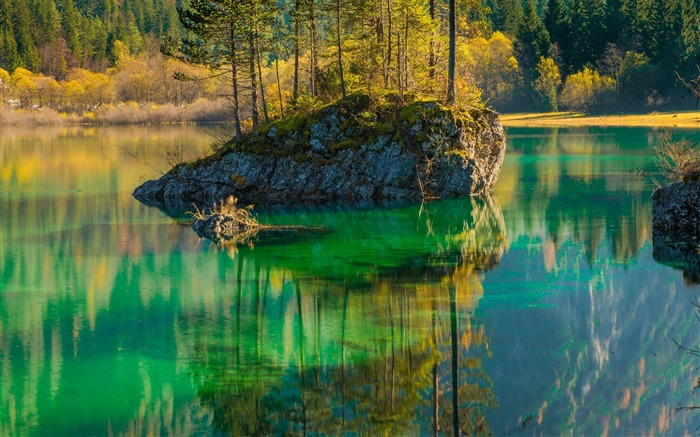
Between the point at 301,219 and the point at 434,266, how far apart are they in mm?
11016

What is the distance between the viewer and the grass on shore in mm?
82438

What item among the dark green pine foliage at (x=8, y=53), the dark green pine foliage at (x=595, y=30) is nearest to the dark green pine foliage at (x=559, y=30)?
the dark green pine foliage at (x=595, y=30)

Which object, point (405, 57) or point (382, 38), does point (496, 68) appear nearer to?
point (382, 38)

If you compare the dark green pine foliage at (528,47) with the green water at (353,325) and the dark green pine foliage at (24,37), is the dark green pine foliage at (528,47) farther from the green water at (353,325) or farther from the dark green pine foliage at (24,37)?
the dark green pine foliage at (24,37)

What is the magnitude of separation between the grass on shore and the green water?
49.5 metres

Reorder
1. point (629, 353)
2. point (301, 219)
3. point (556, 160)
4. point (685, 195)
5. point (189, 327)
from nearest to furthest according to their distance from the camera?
point (629, 353)
point (189, 327)
point (685, 195)
point (301, 219)
point (556, 160)

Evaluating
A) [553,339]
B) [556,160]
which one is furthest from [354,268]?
[556,160]

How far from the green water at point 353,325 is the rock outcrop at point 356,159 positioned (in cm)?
306

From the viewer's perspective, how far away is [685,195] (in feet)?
90.4

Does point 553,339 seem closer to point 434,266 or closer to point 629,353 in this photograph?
point 629,353

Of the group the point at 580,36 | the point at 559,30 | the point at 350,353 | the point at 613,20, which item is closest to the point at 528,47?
the point at 559,30

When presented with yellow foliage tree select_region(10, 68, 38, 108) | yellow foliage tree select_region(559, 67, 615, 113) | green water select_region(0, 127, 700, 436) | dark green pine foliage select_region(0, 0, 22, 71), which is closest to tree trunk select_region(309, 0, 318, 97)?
green water select_region(0, 127, 700, 436)

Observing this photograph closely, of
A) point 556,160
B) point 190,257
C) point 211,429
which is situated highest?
point 556,160

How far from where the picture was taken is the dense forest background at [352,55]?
43.7 metres
